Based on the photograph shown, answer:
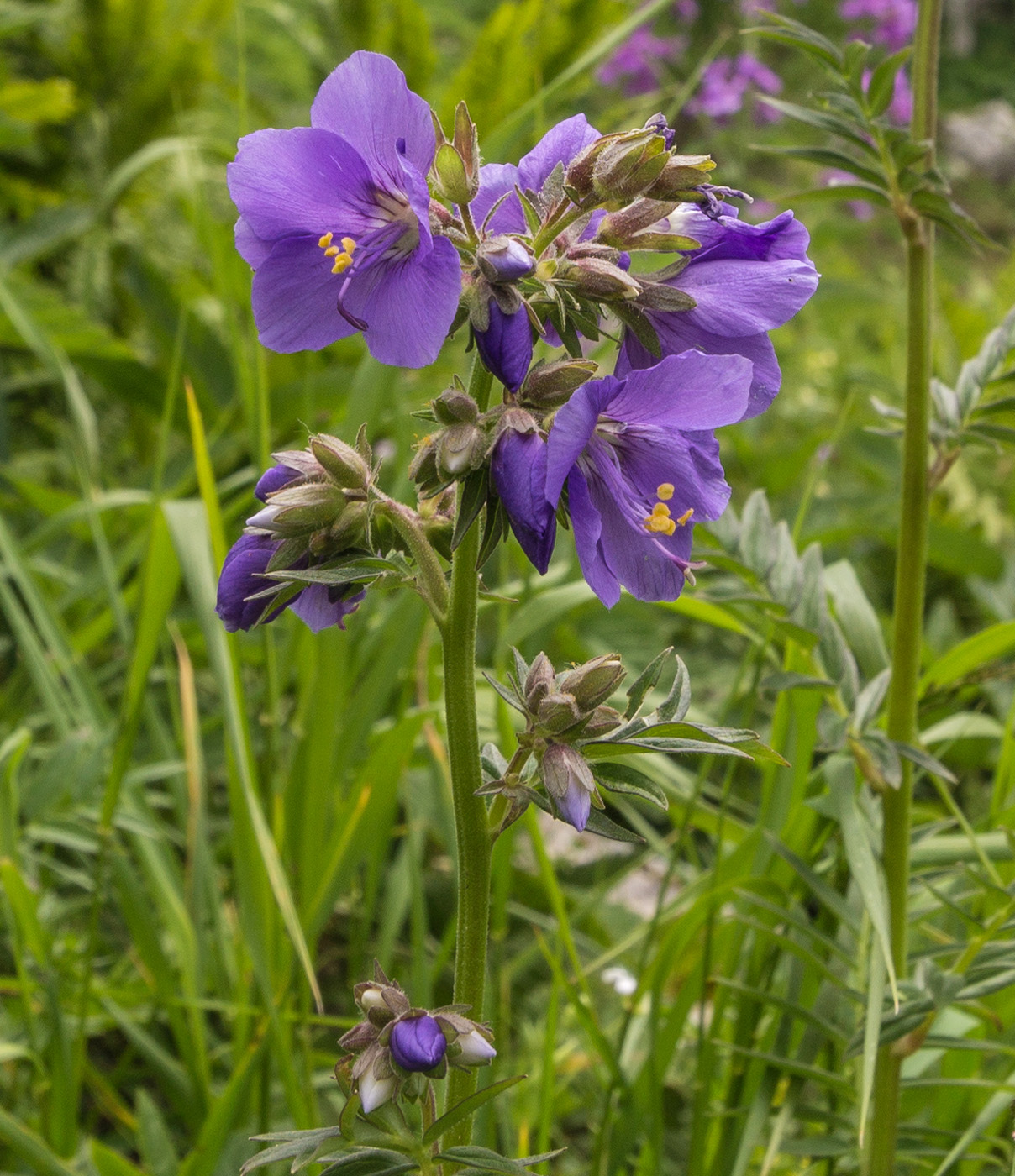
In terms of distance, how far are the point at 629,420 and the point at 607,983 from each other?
51.4 inches

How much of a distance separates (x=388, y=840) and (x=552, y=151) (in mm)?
1000

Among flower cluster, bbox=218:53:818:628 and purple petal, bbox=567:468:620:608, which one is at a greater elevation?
flower cluster, bbox=218:53:818:628

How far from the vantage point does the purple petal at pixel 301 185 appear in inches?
29.0

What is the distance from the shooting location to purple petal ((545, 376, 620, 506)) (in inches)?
26.4

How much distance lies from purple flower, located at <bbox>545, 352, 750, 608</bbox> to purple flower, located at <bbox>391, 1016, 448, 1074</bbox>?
30 cm

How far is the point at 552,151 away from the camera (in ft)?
2.75

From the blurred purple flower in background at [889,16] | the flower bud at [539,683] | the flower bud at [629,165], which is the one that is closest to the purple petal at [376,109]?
the flower bud at [629,165]

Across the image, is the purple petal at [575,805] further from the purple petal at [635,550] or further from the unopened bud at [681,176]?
the unopened bud at [681,176]

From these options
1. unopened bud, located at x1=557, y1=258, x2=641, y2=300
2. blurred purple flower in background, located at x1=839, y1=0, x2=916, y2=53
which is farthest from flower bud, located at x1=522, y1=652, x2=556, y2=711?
blurred purple flower in background, located at x1=839, y1=0, x2=916, y2=53

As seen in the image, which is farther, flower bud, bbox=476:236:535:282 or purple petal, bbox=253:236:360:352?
purple petal, bbox=253:236:360:352

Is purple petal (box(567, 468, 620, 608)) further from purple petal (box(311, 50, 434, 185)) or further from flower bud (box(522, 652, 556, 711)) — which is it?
purple petal (box(311, 50, 434, 185))

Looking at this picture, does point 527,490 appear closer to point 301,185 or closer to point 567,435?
point 567,435

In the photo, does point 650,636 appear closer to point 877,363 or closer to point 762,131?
point 877,363

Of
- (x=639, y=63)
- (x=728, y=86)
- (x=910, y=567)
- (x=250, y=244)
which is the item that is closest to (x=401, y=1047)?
(x=250, y=244)
